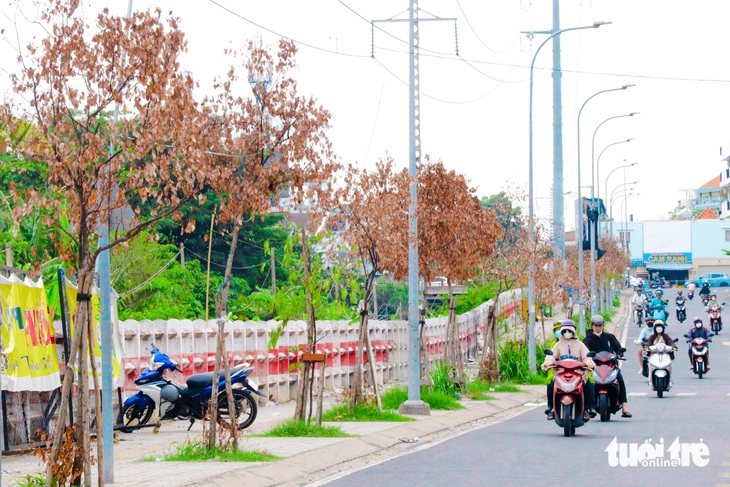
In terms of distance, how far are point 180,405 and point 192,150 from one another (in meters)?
8.20

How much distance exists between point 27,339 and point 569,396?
7830mm

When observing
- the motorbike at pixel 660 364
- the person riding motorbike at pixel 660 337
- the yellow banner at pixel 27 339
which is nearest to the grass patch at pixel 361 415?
the yellow banner at pixel 27 339

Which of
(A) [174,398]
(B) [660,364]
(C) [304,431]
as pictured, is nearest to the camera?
(C) [304,431]

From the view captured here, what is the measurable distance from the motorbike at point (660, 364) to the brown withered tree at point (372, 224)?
7421 mm

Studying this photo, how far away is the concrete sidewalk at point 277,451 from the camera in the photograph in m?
13.1

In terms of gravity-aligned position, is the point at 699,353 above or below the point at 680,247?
below

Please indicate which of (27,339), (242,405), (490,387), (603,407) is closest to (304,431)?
(242,405)

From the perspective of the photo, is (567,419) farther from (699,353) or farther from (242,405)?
(699,353)

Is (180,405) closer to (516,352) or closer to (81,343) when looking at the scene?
(81,343)

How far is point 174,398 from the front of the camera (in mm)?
18391

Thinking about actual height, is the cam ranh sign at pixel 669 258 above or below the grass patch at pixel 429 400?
above

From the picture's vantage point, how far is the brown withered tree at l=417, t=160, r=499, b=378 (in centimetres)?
2495

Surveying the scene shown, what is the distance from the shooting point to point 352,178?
741 inches

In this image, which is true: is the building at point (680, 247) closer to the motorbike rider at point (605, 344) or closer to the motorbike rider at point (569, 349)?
the motorbike rider at point (605, 344)
